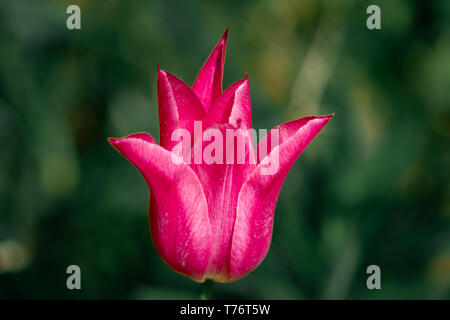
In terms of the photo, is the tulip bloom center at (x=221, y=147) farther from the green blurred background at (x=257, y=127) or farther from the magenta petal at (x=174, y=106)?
the green blurred background at (x=257, y=127)

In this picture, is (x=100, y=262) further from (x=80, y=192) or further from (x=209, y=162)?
(x=209, y=162)

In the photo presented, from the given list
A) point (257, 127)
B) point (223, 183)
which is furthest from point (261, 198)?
point (257, 127)

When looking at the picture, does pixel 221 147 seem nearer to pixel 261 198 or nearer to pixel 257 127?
pixel 261 198

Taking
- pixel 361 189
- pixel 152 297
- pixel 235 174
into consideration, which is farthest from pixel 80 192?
pixel 235 174

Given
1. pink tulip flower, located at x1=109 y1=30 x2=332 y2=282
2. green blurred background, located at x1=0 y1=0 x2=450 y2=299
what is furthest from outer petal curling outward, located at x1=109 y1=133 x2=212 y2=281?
green blurred background, located at x1=0 y1=0 x2=450 y2=299

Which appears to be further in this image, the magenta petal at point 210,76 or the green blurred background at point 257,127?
the green blurred background at point 257,127

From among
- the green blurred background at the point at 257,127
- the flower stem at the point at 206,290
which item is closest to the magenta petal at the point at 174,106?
the flower stem at the point at 206,290

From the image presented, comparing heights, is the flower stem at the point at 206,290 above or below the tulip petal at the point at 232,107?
below
